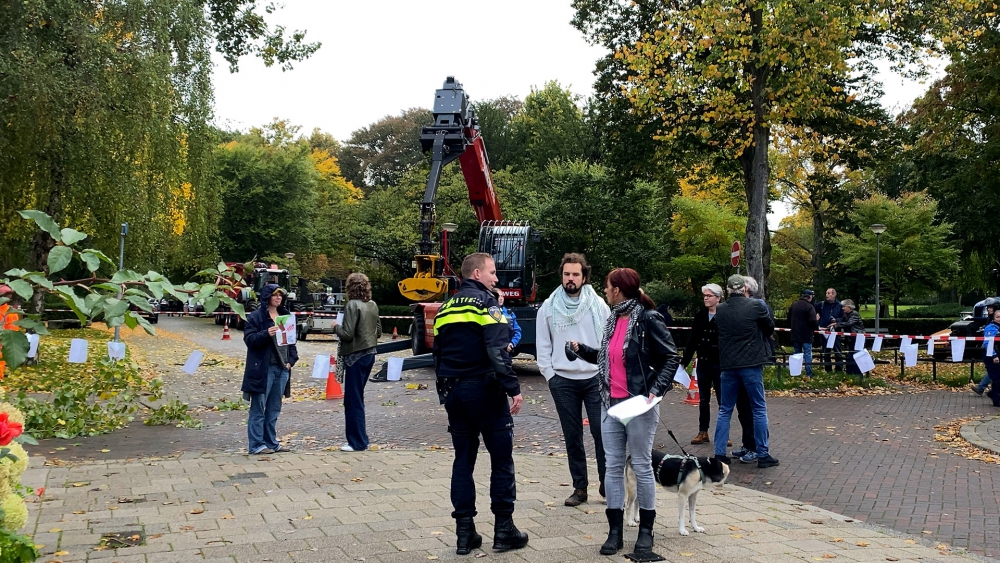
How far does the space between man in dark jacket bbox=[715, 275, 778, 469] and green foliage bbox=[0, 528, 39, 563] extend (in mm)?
6051

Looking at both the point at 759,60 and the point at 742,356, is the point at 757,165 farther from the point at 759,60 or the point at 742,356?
the point at 742,356

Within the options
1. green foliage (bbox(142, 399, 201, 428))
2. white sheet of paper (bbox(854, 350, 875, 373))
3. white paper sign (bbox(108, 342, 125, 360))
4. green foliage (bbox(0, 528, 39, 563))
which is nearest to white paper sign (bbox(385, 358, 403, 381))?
green foliage (bbox(142, 399, 201, 428))

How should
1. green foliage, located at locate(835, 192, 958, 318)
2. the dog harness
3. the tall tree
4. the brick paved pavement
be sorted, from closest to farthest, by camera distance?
1. the dog harness
2. the brick paved pavement
3. the tall tree
4. green foliage, located at locate(835, 192, 958, 318)

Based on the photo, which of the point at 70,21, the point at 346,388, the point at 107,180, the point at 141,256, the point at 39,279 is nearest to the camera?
the point at 39,279

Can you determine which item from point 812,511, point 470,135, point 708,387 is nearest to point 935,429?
point 708,387

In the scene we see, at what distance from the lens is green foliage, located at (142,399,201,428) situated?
1065 centimetres

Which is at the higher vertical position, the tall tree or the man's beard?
the tall tree

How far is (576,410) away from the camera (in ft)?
20.9

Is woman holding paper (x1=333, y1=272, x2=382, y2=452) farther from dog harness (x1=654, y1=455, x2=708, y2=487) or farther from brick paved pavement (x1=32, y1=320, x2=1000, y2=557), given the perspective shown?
dog harness (x1=654, y1=455, x2=708, y2=487)

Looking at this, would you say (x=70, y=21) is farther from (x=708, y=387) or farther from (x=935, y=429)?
(x=935, y=429)

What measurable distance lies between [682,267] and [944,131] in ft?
40.5

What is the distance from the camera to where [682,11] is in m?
18.4

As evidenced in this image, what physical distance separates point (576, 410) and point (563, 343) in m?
0.52

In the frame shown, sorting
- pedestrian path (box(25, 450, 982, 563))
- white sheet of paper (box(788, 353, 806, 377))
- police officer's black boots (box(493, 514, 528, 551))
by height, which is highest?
white sheet of paper (box(788, 353, 806, 377))
